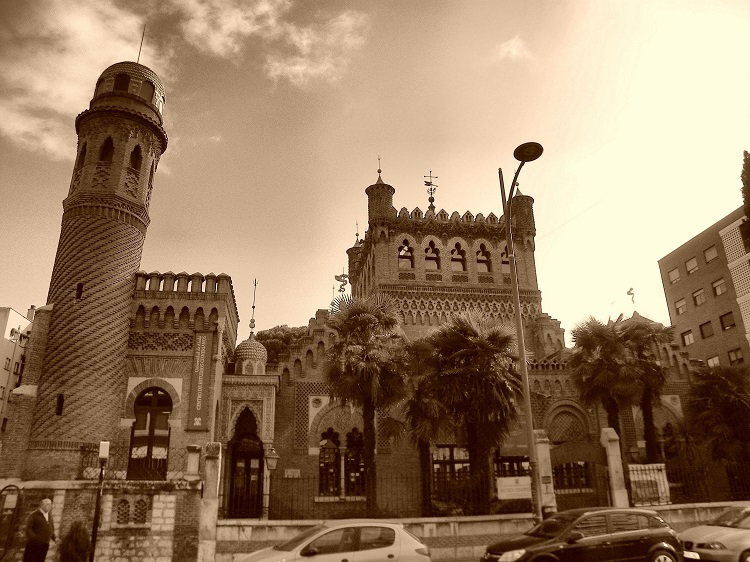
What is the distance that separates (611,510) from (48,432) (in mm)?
18873

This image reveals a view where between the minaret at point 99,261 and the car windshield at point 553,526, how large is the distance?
1654 centimetres

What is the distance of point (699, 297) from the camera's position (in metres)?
43.2

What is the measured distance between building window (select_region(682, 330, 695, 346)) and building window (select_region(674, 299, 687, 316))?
5.72ft

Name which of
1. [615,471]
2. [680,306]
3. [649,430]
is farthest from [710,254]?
[615,471]

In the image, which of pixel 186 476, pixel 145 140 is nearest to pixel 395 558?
pixel 186 476

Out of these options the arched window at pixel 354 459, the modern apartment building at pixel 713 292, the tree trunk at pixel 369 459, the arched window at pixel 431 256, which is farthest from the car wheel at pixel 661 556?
the modern apartment building at pixel 713 292

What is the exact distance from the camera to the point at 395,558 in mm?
10531

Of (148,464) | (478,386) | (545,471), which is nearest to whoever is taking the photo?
(545,471)

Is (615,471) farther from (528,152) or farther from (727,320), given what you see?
(727,320)

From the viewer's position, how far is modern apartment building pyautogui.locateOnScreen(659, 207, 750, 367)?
1523 inches

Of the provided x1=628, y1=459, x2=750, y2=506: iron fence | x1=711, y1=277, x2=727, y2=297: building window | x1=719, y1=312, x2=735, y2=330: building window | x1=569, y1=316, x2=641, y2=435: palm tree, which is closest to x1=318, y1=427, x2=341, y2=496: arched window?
x1=569, y1=316, x2=641, y2=435: palm tree

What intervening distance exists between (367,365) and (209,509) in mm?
6705

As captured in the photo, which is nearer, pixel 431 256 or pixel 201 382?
pixel 201 382

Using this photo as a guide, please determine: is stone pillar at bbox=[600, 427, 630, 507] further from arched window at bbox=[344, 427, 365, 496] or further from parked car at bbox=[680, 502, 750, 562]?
arched window at bbox=[344, 427, 365, 496]
